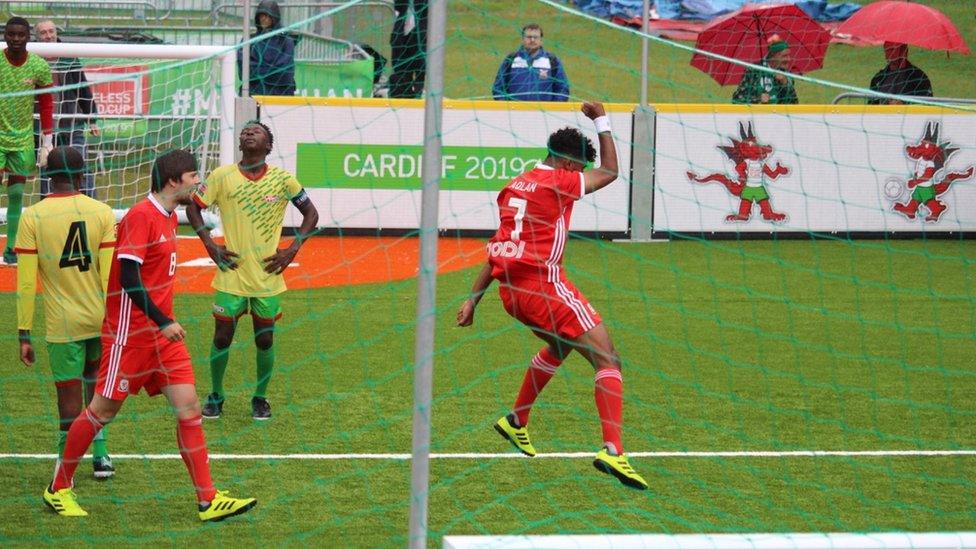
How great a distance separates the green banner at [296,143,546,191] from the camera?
49.6ft

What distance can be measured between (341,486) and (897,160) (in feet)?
34.1

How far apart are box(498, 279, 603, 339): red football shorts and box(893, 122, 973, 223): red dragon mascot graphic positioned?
31.0 ft

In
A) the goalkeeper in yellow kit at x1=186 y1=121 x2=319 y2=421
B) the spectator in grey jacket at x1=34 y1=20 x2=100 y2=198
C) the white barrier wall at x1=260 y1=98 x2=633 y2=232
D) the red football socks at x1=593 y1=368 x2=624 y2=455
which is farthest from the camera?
the white barrier wall at x1=260 y1=98 x2=633 y2=232

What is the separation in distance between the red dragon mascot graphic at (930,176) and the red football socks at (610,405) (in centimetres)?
956

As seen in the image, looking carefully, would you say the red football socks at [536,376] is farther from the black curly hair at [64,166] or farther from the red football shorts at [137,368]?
the black curly hair at [64,166]

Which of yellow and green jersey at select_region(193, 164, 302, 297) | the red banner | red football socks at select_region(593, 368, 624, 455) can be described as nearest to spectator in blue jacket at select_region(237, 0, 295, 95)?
the red banner

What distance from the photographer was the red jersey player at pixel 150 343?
246 inches

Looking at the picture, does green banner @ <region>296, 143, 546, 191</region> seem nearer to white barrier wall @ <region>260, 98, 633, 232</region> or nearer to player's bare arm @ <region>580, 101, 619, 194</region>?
white barrier wall @ <region>260, 98, 633, 232</region>

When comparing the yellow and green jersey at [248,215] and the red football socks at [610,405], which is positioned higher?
the yellow and green jersey at [248,215]

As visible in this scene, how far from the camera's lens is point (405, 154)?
1519cm

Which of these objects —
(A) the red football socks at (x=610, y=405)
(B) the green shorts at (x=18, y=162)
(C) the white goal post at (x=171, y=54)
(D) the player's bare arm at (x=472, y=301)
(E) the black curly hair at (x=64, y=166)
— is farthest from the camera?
(C) the white goal post at (x=171, y=54)

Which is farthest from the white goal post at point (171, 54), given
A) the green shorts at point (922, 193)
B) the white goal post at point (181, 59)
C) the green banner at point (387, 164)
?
the green shorts at point (922, 193)

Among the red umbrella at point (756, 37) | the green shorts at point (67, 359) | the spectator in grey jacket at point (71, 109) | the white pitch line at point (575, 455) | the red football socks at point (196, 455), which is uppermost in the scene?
the red umbrella at point (756, 37)

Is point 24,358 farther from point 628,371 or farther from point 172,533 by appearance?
point 628,371
